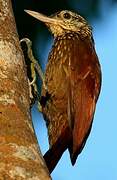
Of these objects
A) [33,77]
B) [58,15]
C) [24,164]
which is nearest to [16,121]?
[24,164]

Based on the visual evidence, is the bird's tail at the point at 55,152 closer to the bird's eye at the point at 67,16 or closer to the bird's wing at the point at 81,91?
the bird's wing at the point at 81,91

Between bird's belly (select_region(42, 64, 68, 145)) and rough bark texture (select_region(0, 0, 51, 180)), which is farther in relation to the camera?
bird's belly (select_region(42, 64, 68, 145))

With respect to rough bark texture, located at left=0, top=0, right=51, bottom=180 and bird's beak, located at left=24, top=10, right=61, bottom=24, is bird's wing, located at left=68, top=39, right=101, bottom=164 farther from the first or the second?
rough bark texture, located at left=0, top=0, right=51, bottom=180

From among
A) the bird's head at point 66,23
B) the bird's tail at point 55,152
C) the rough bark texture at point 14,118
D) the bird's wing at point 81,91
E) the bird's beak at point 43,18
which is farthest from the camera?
the bird's head at point 66,23

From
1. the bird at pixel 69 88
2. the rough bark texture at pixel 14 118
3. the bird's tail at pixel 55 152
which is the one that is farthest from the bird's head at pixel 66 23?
the rough bark texture at pixel 14 118

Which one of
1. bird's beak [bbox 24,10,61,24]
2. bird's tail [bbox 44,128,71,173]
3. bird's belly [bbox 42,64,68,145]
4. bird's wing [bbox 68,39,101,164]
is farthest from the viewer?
bird's beak [bbox 24,10,61,24]

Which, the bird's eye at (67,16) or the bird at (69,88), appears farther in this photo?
the bird's eye at (67,16)

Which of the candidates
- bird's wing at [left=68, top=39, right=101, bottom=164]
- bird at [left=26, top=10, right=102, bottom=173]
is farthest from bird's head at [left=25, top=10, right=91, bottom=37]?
bird's wing at [left=68, top=39, right=101, bottom=164]

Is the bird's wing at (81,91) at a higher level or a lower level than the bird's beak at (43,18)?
lower
